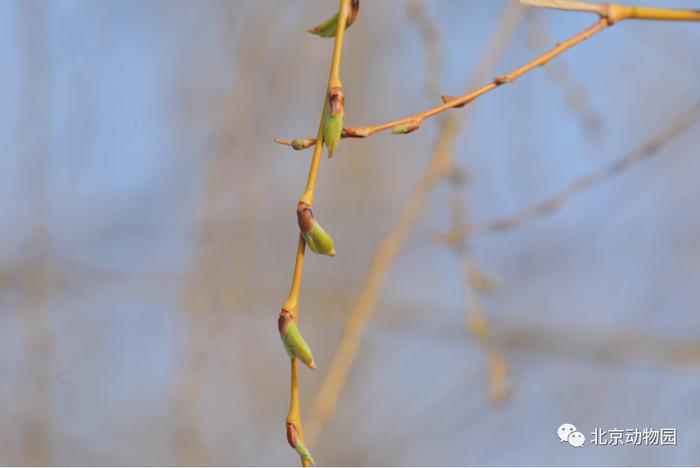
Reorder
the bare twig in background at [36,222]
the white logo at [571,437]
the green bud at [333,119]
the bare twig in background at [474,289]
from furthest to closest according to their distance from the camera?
the bare twig in background at [36,222]
the white logo at [571,437]
the bare twig in background at [474,289]
the green bud at [333,119]

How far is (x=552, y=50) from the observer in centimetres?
53

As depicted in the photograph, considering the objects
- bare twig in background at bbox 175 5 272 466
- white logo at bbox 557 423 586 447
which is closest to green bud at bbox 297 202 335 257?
white logo at bbox 557 423 586 447

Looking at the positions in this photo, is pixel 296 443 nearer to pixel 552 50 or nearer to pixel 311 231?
pixel 311 231

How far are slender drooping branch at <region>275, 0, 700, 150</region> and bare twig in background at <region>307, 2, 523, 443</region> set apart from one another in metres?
0.39

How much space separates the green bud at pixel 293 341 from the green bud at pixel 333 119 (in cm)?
11

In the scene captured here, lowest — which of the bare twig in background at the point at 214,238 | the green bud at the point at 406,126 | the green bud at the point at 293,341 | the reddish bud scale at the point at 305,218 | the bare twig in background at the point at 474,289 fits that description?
the bare twig in background at the point at 214,238

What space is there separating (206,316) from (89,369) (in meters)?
0.46

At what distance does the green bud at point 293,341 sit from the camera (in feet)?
1.66

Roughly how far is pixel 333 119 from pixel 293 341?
0.45 ft

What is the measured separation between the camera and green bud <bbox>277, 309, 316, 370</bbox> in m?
Answer: 0.51

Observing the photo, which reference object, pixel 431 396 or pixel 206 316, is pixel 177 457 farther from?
pixel 431 396

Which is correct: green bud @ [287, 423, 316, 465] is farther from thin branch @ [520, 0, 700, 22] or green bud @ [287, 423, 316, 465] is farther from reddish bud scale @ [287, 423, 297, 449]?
thin branch @ [520, 0, 700, 22]

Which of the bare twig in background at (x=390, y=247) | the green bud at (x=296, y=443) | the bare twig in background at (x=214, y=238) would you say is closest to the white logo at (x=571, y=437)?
the bare twig in background at (x=390, y=247)

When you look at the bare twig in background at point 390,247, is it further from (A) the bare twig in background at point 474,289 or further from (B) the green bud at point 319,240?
(B) the green bud at point 319,240
